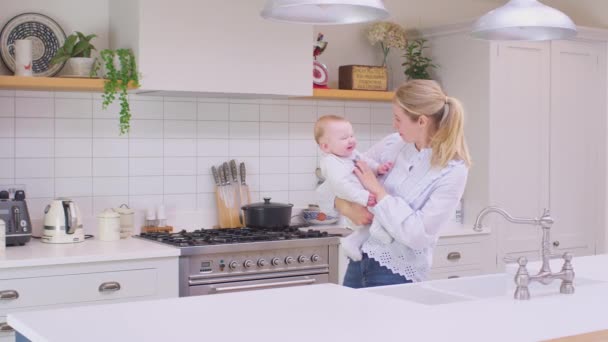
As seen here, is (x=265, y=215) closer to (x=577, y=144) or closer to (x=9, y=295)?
(x=9, y=295)

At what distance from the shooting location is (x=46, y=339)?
2.12 m

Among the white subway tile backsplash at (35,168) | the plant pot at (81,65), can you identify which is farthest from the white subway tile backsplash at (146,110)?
the white subway tile backsplash at (35,168)

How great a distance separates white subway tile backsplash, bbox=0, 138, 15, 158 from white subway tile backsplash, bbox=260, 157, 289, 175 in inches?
54.8

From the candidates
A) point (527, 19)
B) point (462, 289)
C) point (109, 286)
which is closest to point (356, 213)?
point (462, 289)

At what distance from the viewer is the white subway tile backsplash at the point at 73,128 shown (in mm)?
4496

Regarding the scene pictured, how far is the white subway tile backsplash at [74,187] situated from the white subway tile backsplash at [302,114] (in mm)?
1258

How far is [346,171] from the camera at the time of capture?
11.4 ft

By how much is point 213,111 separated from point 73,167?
829 mm

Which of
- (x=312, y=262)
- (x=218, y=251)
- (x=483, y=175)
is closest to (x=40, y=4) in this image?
(x=218, y=251)

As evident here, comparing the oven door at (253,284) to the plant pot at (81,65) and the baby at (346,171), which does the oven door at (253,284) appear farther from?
the plant pot at (81,65)

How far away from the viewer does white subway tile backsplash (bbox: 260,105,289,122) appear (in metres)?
5.11

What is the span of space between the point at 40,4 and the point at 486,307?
286 cm

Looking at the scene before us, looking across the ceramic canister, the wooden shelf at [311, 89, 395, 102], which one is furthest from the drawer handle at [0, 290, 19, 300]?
the wooden shelf at [311, 89, 395, 102]

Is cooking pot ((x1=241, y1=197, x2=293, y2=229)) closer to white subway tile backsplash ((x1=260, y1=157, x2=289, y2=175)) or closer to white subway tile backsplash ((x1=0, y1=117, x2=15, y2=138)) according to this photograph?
white subway tile backsplash ((x1=260, y1=157, x2=289, y2=175))
